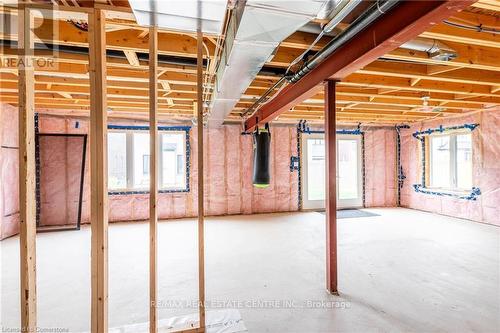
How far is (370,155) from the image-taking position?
262 inches

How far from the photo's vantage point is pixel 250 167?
598 centimetres

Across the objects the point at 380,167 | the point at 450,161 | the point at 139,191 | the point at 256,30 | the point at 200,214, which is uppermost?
the point at 256,30

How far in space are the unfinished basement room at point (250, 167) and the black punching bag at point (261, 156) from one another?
0.13 ft

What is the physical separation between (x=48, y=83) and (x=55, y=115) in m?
1.99

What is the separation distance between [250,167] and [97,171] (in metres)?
4.45

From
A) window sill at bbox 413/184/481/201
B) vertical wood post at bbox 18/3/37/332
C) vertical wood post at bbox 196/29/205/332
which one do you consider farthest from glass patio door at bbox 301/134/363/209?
vertical wood post at bbox 18/3/37/332

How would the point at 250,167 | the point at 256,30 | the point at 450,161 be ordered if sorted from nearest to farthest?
the point at 256,30 < the point at 450,161 < the point at 250,167

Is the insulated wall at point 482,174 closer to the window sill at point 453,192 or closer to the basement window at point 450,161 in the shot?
the window sill at point 453,192

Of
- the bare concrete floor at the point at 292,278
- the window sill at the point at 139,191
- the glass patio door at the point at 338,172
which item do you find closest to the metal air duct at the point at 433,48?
the bare concrete floor at the point at 292,278

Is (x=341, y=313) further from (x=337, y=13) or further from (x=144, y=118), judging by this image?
(x=144, y=118)

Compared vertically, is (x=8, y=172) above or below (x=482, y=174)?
above

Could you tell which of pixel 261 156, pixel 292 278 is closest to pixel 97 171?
pixel 292 278

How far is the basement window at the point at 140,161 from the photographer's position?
528 centimetres

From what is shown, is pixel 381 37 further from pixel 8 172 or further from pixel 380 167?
pixel 380 167
